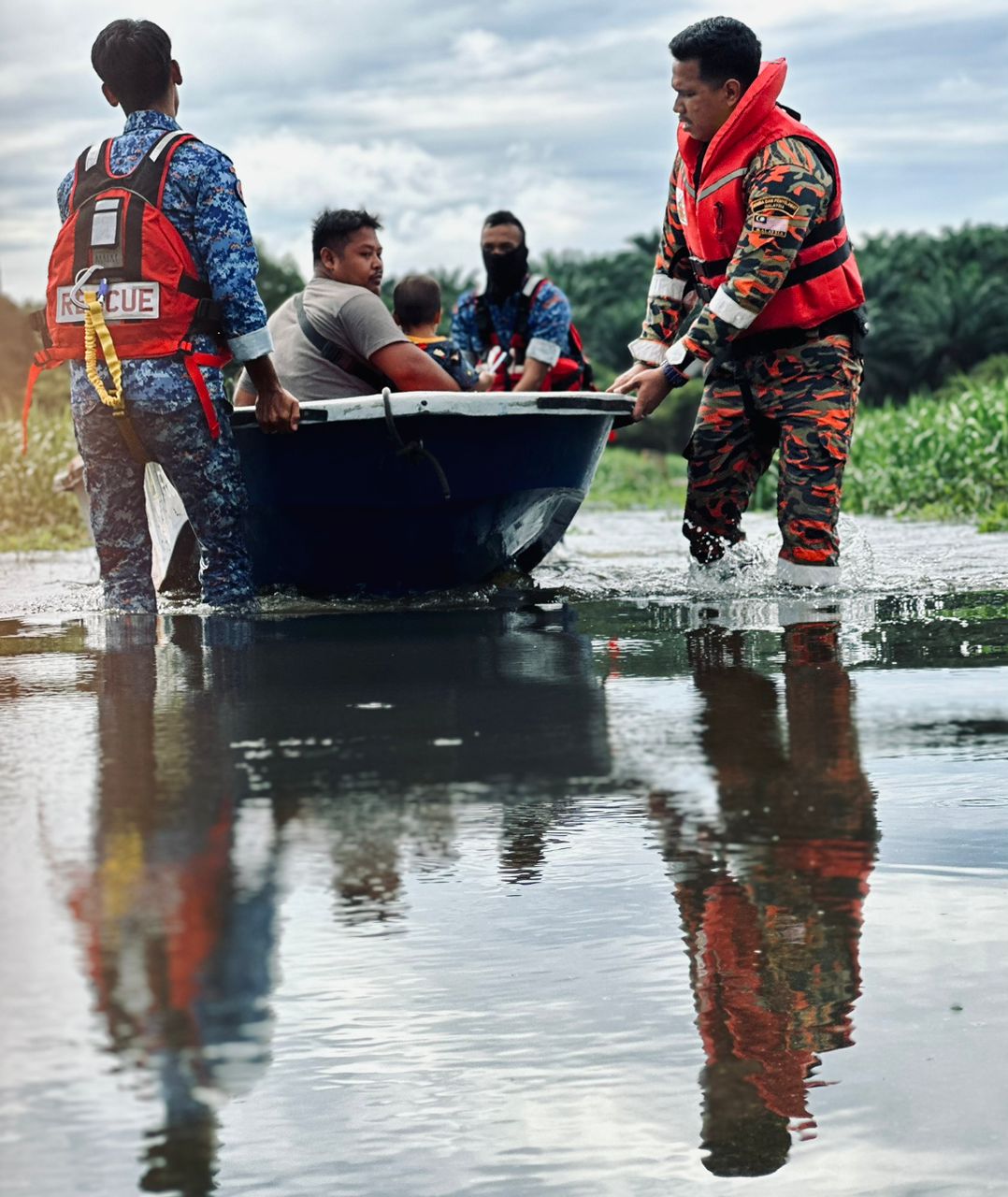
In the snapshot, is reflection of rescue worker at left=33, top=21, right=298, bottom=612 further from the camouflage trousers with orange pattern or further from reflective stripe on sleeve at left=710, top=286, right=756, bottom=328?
the camouflage trousers with orange pattern

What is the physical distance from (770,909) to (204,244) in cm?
428

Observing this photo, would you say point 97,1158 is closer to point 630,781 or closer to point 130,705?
point 630,781

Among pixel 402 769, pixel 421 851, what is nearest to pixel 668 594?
pixel 402 769

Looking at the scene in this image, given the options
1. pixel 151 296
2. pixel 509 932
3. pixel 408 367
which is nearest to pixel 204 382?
pixel 151 296

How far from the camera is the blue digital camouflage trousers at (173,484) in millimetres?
6469

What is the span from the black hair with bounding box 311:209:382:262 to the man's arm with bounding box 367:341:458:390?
51 cm

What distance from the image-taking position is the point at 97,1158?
1.88m

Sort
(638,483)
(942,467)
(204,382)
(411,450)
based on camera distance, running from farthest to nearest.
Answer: (638,483) → (942,467) → (411,450) → (204,382)

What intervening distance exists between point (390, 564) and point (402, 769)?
12.2 ft

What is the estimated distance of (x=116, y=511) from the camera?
263 inches

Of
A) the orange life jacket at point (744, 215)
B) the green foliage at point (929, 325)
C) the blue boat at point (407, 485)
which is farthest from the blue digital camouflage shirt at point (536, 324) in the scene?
the green foliage at point (929, 325)

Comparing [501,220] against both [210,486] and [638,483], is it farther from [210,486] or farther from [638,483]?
[638,483]

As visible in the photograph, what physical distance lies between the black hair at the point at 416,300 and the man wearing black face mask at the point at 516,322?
1162 millimetres

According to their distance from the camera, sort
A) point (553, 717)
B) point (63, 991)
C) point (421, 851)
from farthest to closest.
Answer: point (553, 717), point (421, 851), point (63, 991)
